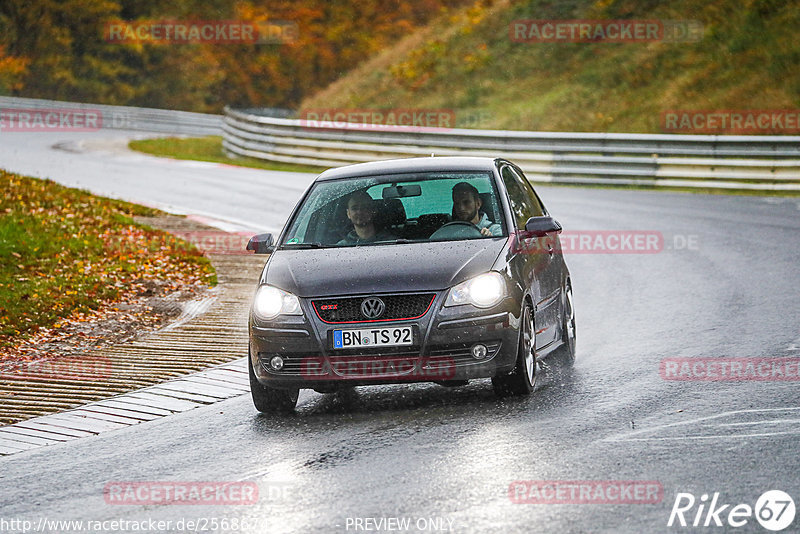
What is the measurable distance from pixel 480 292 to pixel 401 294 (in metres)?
0.52

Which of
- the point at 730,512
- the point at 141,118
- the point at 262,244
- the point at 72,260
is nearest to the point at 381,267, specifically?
the point at 262,244

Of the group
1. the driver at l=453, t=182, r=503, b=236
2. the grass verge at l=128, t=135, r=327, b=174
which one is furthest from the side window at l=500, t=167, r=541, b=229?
the grass verge at l=128, t=135, r=327, b=174

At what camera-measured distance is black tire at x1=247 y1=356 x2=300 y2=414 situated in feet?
27.7

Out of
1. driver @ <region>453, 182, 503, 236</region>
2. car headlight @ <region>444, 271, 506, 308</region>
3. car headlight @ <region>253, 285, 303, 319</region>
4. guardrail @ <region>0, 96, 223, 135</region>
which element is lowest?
guardrail @ <region>0, 96, 223, 135</region>

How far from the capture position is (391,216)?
359 inches

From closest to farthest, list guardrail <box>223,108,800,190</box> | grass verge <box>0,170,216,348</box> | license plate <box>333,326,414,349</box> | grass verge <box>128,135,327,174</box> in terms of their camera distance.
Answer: license plate <box>333,326,414,349</box> → grass verge <box>0,170,216,348</box> → guardrail <box>223,108,800,190</box> → grass verge <box>128,135,327,174</box>

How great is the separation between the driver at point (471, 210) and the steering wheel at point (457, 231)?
0.05 metres

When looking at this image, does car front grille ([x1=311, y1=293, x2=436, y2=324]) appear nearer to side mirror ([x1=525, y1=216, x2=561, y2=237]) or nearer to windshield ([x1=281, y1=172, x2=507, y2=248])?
windshield ([x1=281, y1=172, x2=507, y2=248])

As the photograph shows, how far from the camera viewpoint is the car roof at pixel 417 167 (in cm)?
952

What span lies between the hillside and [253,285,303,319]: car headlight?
23018mm

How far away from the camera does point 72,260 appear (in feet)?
50.0

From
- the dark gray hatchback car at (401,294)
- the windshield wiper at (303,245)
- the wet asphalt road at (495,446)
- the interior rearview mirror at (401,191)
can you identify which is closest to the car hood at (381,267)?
the dark gray hatchback car at (401,294)

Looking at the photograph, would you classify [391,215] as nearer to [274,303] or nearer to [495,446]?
[274,303]

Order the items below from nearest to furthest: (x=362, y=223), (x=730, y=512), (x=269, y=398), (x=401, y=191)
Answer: (x=730, y=512), (x=269, y=398), (x=362, y=223), (x=401, y=191)
